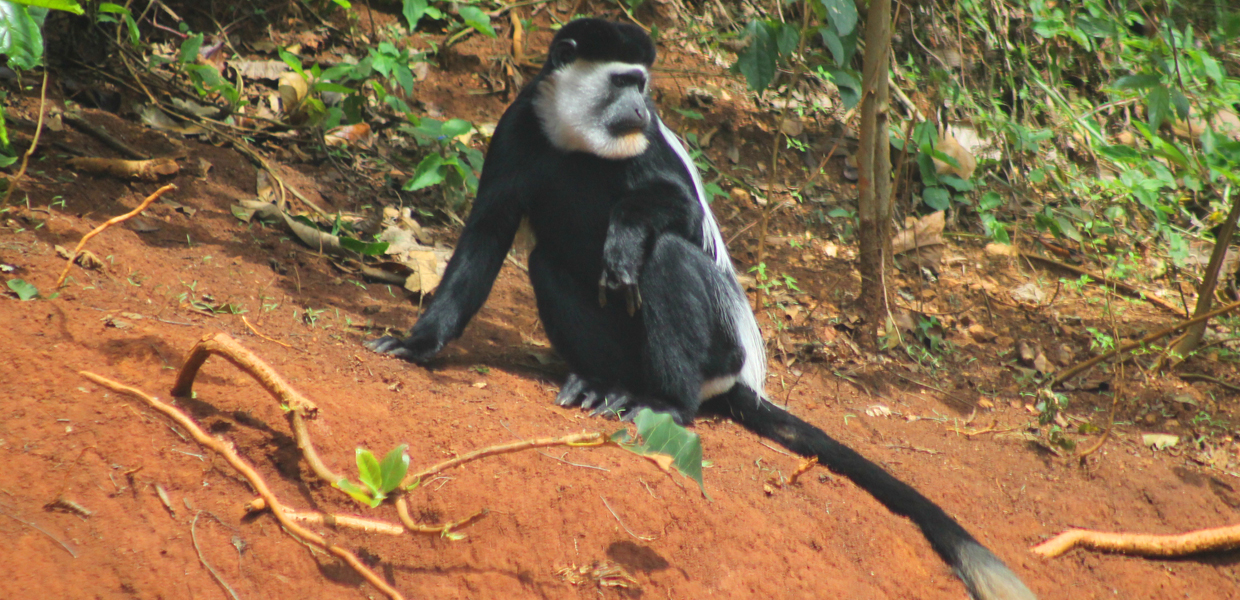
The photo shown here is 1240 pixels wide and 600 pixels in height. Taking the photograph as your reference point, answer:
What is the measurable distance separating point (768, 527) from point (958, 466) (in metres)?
1.14

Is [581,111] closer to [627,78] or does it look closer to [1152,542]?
[627,78]

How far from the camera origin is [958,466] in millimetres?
3006

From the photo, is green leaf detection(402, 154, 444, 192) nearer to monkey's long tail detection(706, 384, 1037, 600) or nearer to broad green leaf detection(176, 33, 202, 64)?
broad green leaf detection(176, 33, 202, 64)

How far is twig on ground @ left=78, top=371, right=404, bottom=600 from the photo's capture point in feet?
5.61

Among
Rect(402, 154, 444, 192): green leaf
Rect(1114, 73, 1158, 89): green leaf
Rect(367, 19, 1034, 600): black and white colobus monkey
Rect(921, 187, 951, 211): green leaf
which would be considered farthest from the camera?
Rect(921, 187, 951, 211): green leaf

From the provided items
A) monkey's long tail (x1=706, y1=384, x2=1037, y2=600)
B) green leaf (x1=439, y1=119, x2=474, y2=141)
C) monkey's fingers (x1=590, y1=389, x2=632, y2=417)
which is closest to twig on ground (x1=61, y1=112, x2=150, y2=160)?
green leaf (x1=439, y1=119, x2=474, y2=141)

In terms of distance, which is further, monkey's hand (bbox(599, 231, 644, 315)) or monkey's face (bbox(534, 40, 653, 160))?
monkey's face (bbox(534, 40, 653, 160))

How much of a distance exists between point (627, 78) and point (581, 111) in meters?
0.27

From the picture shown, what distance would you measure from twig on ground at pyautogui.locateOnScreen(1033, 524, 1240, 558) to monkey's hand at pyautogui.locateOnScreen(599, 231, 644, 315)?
1.55 meters

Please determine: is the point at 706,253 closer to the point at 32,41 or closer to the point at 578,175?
the point at 578,175

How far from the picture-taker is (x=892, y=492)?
2.60m

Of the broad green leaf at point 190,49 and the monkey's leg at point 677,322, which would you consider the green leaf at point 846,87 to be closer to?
the monkey's leg at point 677,322

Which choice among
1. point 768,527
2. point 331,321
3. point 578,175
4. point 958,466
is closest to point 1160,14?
point 958,466

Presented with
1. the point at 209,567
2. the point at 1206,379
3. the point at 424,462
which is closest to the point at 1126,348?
the point at 1206,379
